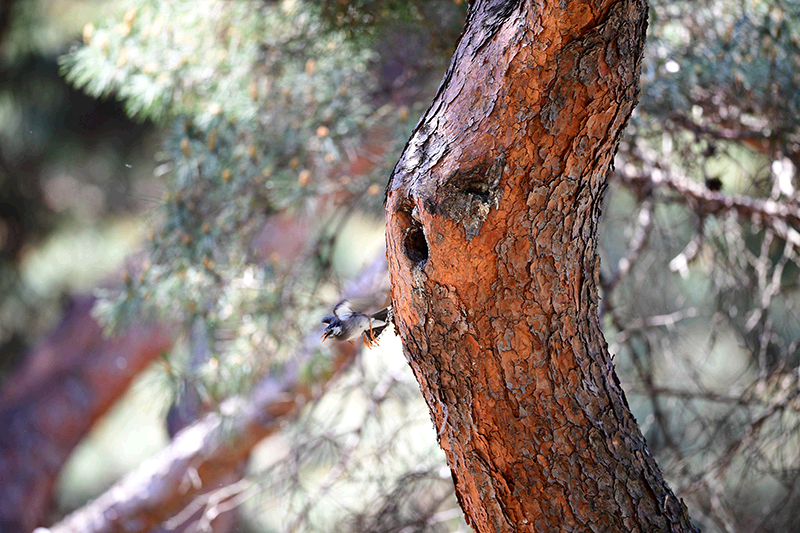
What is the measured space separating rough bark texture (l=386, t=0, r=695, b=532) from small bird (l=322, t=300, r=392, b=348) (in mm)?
101

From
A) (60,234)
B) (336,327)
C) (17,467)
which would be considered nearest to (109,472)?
(17,467)

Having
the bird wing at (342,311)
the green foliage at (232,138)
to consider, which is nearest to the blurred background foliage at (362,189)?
the green foliage at (232,138)

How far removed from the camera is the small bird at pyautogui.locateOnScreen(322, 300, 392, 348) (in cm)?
92

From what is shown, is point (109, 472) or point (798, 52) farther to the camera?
point (109, 472)

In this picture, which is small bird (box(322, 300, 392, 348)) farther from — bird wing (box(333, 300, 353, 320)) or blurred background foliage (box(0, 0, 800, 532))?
blurred background foliage (box(0, 0, 800, 532))

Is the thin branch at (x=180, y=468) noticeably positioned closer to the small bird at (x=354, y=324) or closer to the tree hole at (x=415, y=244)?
the small bird at (x=354, y=324)

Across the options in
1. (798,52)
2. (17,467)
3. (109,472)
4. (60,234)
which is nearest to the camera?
(798,52)

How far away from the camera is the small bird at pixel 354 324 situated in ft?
3.03

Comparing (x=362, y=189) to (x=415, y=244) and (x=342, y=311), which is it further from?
(x=415, y=244)

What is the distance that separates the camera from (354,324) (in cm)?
93

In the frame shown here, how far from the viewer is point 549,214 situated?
2.59ft

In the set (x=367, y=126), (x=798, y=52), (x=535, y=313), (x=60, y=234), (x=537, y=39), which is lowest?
(x=535, y=313)

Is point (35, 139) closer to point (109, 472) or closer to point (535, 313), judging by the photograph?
point (109, 472)

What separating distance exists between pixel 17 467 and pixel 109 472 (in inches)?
90.0
